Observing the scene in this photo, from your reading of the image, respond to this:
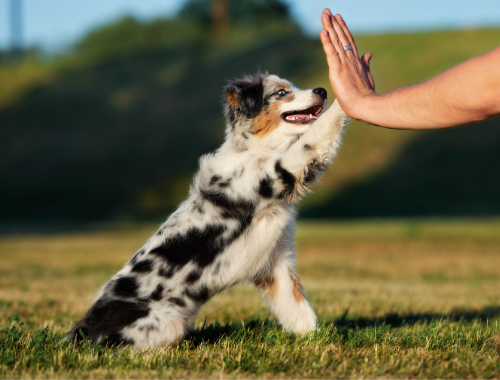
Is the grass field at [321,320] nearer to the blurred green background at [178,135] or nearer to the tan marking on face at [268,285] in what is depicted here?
the tan marking on face at [268,285]

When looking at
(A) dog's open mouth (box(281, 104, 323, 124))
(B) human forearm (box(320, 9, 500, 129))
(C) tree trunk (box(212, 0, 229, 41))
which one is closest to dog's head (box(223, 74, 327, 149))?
(A) dog's open mouth (box(281, 104, 323, 124))

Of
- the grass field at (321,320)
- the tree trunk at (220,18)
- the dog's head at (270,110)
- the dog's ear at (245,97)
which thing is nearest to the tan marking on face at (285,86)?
the dog's head at (270,110)

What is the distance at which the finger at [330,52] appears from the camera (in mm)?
3684

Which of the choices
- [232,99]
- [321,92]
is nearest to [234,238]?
[232,99]

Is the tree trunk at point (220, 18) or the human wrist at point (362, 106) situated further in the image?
the tree trunk at point (220, 18)

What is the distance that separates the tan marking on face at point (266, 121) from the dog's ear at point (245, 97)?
0.06 meters

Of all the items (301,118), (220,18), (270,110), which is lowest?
(301,118)

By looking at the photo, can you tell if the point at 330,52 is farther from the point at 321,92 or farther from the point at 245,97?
the point at 245,97

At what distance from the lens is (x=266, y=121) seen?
474 centimetres

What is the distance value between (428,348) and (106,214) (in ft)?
79.1

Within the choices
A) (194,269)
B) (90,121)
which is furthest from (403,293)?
(90,121)

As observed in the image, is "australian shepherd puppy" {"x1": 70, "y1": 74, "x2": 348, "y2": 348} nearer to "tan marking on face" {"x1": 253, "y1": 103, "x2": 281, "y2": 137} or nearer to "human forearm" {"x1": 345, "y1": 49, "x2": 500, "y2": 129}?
"tan marking on face" {"x1": 253, "y1": 103, "x2": 281, "y2": 137}

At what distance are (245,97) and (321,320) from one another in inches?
82.4

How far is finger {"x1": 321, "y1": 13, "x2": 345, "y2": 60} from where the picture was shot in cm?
371
